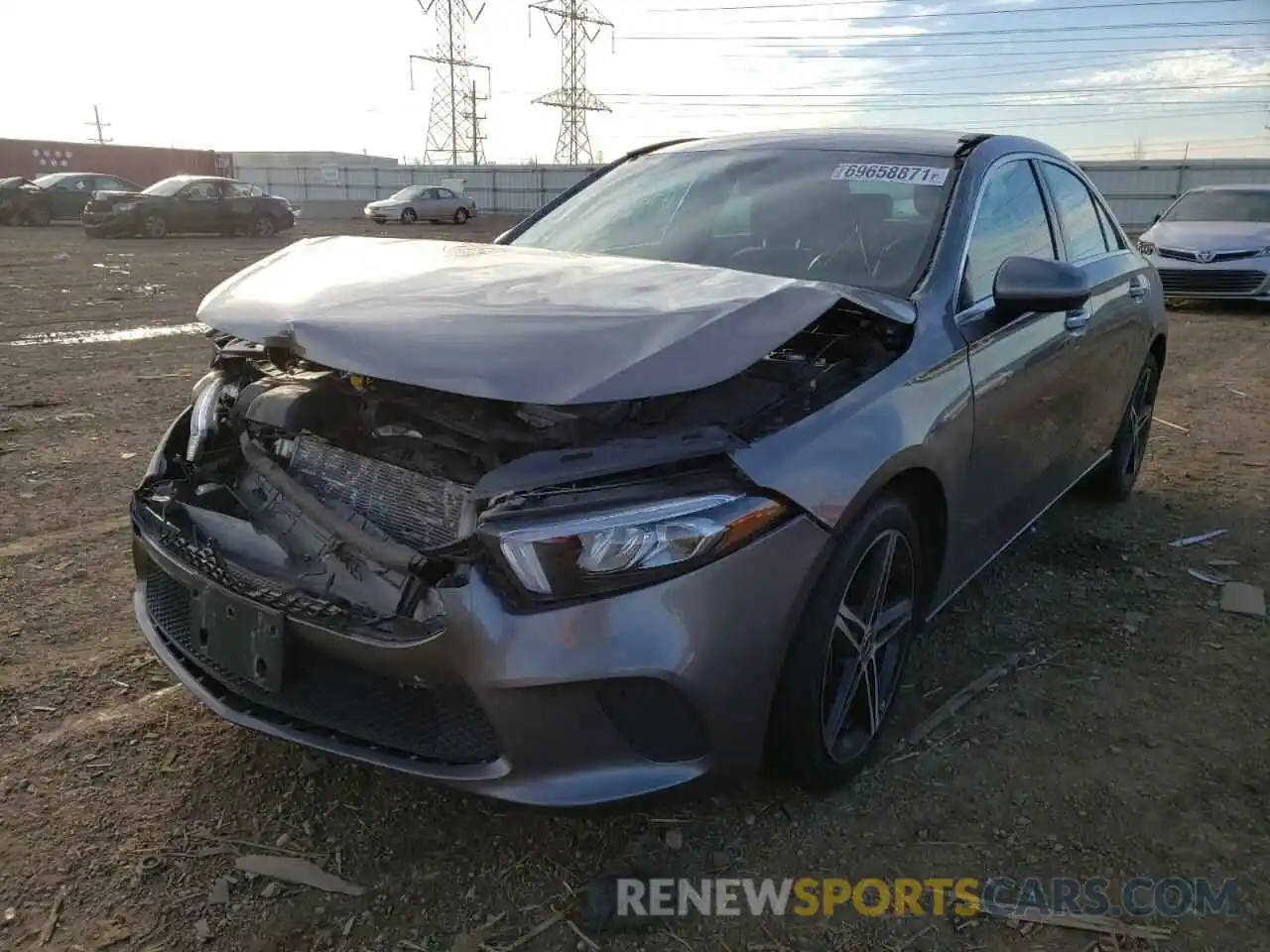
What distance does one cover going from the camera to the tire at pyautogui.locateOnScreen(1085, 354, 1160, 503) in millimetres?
4582

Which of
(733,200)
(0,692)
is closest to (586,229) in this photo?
(733,200)

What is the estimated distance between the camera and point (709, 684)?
1.95m

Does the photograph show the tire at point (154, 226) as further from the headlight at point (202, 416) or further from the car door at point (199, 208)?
the headlight at point (202, 416)

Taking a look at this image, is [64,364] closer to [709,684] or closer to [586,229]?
[586,229]

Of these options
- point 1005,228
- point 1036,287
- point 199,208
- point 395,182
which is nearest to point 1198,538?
point 1005,228

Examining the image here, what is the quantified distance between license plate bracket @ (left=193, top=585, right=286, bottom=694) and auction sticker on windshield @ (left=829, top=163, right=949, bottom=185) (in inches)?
89.5

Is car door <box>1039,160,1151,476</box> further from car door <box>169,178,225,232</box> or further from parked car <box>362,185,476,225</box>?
parked car <box>362,185,476,225</box>

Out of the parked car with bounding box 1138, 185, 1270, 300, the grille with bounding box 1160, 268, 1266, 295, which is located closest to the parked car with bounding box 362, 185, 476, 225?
the parked car with bounding box 1138, 185, 1270, 300

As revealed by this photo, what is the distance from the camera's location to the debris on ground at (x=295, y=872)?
2.11 metres

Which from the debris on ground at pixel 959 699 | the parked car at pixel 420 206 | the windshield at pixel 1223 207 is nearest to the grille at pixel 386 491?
the debris on ground at pixel 959 699

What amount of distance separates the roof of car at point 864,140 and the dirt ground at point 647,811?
1.66 m

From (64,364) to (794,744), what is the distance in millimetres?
6960

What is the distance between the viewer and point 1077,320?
11.6 feet

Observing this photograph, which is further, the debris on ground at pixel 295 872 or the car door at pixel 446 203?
the car door at pixel 446 203
